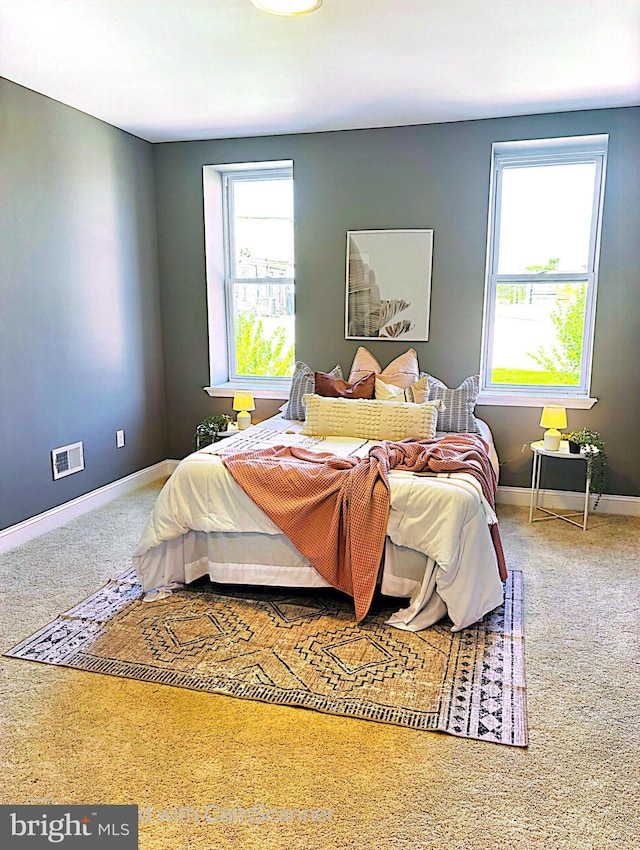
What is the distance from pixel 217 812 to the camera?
1822 mm

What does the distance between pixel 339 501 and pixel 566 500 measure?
2366 mm

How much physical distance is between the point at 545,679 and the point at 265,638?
1.14 m

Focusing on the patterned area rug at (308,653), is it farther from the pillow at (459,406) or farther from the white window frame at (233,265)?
the white window frame at (233,265)


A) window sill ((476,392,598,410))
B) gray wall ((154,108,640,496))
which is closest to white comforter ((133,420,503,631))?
window sill ((476,392,598,410))

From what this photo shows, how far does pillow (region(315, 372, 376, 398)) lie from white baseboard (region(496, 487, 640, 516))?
134 cm

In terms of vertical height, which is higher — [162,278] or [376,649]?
[162,278]

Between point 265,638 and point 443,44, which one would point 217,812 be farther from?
point 443,44

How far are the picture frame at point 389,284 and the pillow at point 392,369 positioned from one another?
0.19 meters

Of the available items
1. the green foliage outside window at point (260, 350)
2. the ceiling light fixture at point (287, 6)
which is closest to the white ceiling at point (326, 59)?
the ceiling light fixture at point (287, 6)

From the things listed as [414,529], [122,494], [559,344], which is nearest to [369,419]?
[414,529]

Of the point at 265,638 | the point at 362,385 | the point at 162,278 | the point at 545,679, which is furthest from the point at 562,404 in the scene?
the point at 162,278

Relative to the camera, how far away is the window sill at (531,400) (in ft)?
14.6

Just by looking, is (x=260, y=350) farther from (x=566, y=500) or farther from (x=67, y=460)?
(x=566, y=500)

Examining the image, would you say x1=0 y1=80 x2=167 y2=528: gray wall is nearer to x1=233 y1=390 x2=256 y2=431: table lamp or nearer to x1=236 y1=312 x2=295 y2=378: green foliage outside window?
x1=236 y1=312 x2=295 y2=378: green foliage outside window
